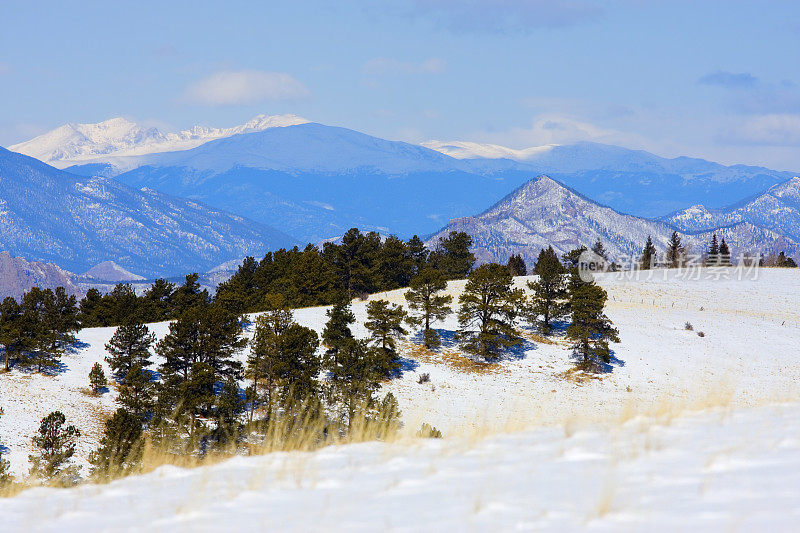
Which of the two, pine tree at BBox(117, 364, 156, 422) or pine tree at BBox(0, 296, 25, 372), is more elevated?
pine tree at BBox(0, 296, 25, 372)

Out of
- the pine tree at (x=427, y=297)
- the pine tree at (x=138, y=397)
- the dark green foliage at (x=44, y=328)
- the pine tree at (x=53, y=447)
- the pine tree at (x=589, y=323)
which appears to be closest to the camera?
the pine tree at (x=53, y=447)

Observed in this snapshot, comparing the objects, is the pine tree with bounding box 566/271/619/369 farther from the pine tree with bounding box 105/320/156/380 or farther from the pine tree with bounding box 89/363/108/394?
the pine tree with bounding box 89/363/108/394

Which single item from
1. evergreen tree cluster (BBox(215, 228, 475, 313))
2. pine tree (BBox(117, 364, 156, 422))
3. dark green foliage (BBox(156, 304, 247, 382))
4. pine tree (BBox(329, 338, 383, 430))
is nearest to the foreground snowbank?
pine tree (BBox(117, 364, 156, 422))

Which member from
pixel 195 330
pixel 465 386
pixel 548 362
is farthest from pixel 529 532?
pixel 548 362

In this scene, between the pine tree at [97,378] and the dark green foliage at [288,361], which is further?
the pine tree at [97,378]

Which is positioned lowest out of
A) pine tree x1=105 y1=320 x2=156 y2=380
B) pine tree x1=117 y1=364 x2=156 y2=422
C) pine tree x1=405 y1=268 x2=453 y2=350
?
pine tree x1=117 y1=364 x2=156 y2=422

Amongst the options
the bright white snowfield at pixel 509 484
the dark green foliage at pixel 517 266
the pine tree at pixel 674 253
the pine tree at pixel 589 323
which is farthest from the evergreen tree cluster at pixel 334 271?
the pine tree at pixel 674 253

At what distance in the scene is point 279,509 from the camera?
7.93 metres

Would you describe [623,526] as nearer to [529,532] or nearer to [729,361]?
[529,532]

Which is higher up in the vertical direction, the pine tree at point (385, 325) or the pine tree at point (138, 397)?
the pine tree at point (385, 325)

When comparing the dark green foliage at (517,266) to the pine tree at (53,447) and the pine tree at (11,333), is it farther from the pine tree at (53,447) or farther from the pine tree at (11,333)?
the pine tree at (53,447)

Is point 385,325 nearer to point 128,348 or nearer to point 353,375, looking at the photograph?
point 353,375

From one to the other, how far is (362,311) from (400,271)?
24714 millimetres

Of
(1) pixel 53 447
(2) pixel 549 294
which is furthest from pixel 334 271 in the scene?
(1) pixel 53 447
